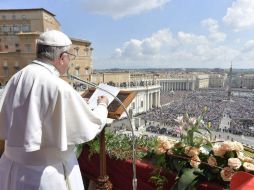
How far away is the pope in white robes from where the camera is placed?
1.87m

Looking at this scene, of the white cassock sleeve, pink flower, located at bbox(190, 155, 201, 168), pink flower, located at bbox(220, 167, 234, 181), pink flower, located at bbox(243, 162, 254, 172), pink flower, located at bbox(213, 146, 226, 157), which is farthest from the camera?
pink flower, located at bbox(190, 155, 201, 168)

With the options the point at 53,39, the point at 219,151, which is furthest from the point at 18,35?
the point at 219,151

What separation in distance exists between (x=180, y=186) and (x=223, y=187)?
0.31 meters

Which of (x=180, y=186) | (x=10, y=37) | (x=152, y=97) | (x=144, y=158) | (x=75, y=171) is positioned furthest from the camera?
(x=152, y=97)

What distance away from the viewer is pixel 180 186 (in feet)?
7.70

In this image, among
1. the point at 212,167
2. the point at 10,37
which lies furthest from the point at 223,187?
the point at 10,37

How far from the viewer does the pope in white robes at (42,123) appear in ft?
6.13

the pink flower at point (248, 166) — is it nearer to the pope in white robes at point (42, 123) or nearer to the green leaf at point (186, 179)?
the green leaf at point (186, 179)

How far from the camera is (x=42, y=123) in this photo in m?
1.92

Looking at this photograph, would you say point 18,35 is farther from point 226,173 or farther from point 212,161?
point 226,173

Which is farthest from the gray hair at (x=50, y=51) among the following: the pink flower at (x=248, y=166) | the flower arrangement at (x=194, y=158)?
the pink flower at (x=248, y=166)

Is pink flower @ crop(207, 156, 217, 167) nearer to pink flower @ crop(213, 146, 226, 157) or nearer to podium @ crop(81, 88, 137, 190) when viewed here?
pink flower @ crop(213, 146, 226, 157)

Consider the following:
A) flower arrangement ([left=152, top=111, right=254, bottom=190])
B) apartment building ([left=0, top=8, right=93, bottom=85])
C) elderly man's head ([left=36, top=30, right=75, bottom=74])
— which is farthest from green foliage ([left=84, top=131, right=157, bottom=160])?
apartment building ([left=0, top=8, right=93, bottom=85])

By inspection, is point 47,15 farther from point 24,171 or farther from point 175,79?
point 175,79
